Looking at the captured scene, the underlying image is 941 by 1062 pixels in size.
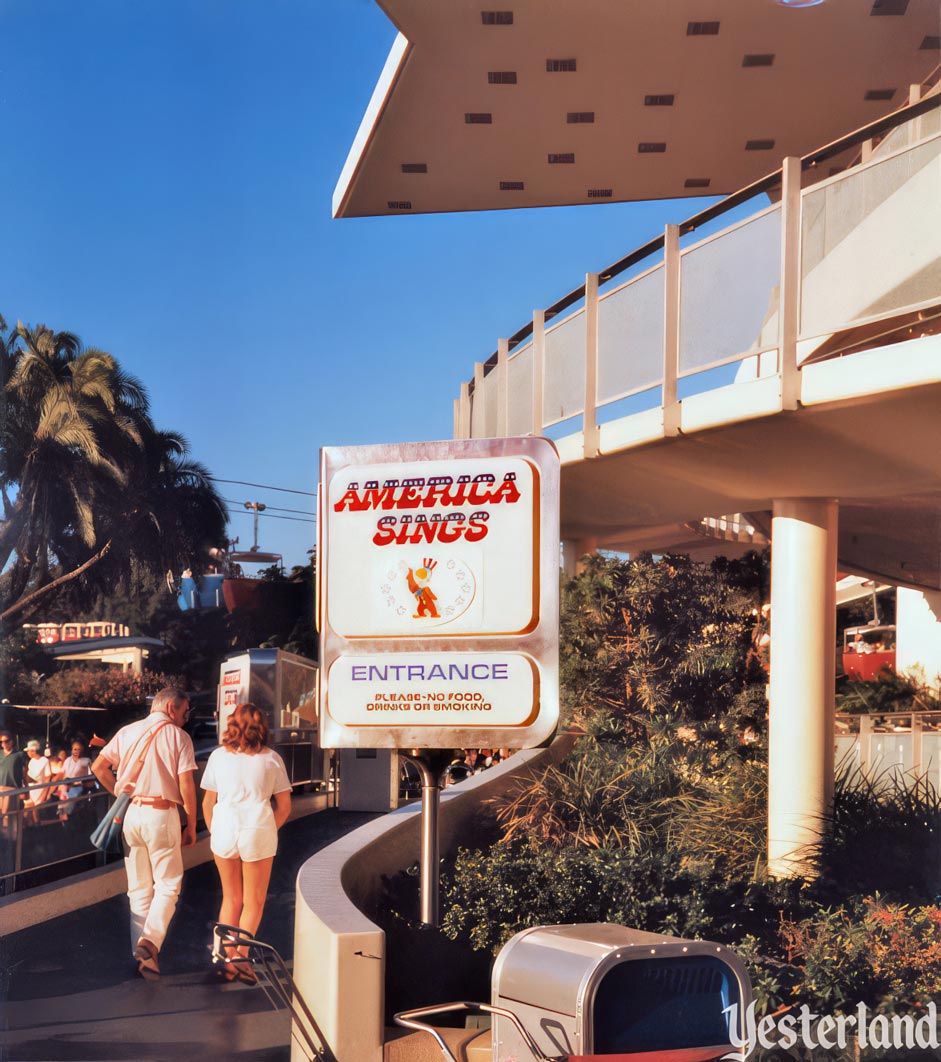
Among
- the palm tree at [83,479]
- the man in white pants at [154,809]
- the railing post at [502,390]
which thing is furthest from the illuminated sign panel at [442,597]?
the railing post at [502,390]

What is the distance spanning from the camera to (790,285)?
7.53 metres

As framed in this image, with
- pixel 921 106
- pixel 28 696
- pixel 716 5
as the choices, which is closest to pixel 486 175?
pixel 716 5

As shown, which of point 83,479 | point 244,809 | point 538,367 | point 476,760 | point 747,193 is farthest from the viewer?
point 476,760

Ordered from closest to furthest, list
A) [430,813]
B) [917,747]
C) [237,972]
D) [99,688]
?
1. [430,813]
2. [237,972]
3. [99,688]
4. [917,747]

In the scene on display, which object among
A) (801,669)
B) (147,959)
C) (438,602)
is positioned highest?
(438,602)

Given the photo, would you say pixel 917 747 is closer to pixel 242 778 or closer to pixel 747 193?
pixel 747 193

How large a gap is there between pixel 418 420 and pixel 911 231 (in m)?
4.26

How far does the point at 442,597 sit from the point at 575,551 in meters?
7.81

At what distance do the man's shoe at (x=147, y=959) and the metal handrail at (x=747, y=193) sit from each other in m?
5.84

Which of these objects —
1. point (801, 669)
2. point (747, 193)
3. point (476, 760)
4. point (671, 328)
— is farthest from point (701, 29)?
point (476, 760)

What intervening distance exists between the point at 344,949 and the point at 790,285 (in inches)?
194

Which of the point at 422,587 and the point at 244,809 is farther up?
the point at 422,587

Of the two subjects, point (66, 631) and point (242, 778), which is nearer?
point (242, 778)

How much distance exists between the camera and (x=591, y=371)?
916cm
